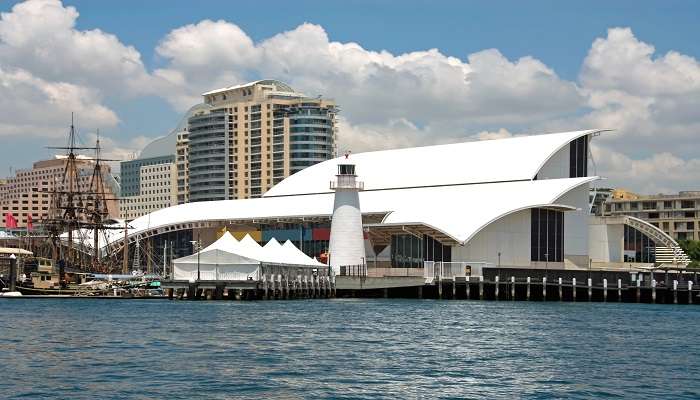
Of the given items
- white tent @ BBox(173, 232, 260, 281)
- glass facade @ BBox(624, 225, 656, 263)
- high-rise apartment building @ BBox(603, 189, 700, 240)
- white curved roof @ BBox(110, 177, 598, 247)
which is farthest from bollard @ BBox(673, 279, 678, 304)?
high-rise apartment building @ BBox(603, 189, 700, 240)

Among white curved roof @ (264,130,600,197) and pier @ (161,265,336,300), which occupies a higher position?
white curved roof @ (264,130,600,197)

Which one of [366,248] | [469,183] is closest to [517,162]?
[469,183]

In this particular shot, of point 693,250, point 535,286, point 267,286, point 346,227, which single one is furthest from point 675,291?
point 693,250

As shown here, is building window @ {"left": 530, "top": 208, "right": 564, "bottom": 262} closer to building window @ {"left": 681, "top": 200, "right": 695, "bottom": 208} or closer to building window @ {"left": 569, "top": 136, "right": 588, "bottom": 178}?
building window @ {"left": 569, "top": 136, "right": 588, "bottom": 178}

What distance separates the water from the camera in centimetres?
4319

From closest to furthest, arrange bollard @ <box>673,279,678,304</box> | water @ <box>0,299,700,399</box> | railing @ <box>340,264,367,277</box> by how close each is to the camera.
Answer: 1. water @ <box>0,299,700,399</box>
2. bollard @ <box>673,279,678,304</box>
3. railing @ <box>340,264,367,277</box>

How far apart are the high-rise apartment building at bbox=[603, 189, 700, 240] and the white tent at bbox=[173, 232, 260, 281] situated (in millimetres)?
98998

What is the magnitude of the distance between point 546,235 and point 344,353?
64.1 metres

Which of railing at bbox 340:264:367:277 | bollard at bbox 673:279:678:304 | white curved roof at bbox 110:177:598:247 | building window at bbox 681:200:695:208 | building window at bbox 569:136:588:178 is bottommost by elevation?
bollard at bbox 673:279:678:304

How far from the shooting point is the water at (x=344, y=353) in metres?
43.2

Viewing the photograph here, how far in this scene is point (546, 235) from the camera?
376 ft

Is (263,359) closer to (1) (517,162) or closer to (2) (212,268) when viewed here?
(2) (212,268)

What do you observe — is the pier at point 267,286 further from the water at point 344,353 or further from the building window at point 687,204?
the building window at point 687,204

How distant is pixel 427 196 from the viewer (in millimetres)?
121438
